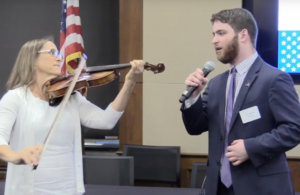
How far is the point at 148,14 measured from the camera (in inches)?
192

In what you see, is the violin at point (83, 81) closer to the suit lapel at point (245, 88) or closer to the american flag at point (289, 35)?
the suit lapel at point (245, 88)

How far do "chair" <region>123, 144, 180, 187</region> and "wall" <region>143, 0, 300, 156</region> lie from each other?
2.14ft

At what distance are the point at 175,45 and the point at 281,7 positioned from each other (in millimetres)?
1131

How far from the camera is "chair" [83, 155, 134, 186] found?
363cm

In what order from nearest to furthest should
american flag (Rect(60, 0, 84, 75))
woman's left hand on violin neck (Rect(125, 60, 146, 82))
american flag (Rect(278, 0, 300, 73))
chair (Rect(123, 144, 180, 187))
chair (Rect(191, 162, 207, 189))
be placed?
woman's left hand on violin neck (Rect(125, 60, 146, 82)), chair (Rect(191, 162, 207, 189)), chair (Rect(123, 144, 180, 187)), american flag (Rect(60, 0, 84, 75)), american flag (Rect(278, 0, 300, 73))

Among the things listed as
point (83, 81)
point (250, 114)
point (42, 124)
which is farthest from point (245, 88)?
point (42, 124)

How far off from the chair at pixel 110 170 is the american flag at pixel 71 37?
106 cm

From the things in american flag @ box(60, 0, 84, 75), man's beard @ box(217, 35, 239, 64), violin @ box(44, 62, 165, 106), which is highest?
american flag @ box(60, 0, 84, 75)

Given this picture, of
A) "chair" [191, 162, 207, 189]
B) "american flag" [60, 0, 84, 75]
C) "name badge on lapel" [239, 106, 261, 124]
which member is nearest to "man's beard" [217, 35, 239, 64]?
"name badge on lapel" [239, 106, 261, 124]

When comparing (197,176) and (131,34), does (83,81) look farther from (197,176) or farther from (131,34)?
(131,34)

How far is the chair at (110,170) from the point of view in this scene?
363 centimetres

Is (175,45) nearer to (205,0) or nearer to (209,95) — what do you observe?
(205,0)

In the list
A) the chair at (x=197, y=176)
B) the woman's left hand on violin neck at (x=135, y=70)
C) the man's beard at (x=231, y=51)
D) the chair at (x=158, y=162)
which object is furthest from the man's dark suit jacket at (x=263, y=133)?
the chair at (x=158, y=162)

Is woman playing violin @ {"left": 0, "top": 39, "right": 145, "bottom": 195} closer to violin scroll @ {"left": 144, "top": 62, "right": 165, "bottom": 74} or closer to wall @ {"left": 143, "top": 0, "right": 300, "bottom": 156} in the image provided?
violin scroll @ {"left": 144, "top": 62, "right": 165, "bottom": 74}
